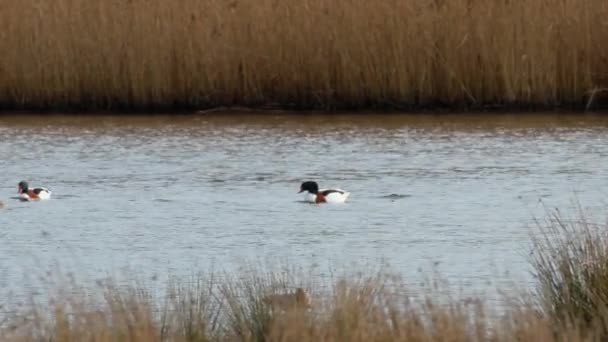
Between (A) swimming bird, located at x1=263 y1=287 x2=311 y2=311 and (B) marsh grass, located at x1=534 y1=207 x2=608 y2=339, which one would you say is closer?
(A) swimming bird, located at x1=263 y1=287 x2=311 y2=311

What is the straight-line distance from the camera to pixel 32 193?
42.8 ft

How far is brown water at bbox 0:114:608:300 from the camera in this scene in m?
10.4

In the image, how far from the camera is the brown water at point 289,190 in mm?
10430

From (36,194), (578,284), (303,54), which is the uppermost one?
(303,54)

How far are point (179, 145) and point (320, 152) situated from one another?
1.51 m

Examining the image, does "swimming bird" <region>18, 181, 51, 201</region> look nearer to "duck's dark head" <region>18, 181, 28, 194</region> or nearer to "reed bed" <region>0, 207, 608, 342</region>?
"duck's dark head" <region>18, 181, 28, 194</region>

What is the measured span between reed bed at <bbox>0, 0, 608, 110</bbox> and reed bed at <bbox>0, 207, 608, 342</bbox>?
1035cm

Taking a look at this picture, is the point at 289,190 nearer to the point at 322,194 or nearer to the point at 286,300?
the point at 322,194

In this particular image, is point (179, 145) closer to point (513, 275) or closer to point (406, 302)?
point (513, 275)

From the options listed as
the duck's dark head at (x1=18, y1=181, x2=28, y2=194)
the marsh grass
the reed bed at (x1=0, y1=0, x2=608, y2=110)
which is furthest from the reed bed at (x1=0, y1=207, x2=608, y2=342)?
the reed bed at (x1=0, y1=0, x2=608, y2=110)

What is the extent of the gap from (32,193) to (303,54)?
5504mm

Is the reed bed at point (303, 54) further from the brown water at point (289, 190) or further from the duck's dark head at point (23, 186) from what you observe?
the duck's dark head at point (23, 186)

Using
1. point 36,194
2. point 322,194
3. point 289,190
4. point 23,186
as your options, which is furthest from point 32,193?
point 322,194

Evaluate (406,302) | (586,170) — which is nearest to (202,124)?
(586,170)
